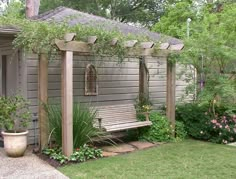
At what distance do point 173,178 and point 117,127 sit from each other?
2.16 m

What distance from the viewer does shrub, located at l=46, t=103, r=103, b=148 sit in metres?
5.48

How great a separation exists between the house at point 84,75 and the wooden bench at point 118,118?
468 millimetres

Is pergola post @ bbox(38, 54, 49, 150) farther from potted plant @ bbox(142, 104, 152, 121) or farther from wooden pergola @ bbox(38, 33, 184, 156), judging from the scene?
potted plant @ bbox(142, 104, 152, 121)

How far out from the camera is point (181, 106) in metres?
7.66

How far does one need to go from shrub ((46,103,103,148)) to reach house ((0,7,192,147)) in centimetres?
51

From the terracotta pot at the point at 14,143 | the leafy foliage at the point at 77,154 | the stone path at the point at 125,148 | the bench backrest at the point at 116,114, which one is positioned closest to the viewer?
the leafy foliage at the point at 77,154

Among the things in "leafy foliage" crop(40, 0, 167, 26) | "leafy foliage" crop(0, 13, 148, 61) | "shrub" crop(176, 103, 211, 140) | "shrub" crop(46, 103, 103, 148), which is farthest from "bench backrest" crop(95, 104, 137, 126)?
"leafy foliage" crop(40, 0, 167, 26)

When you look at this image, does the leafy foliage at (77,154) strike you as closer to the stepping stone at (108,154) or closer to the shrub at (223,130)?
the stepping stone at (108,154)

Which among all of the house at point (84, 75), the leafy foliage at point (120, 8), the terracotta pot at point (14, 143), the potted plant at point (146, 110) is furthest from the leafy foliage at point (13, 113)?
the leafy foliage at point (120, 8)

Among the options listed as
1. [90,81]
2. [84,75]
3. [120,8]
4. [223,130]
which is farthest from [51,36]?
[120,8]

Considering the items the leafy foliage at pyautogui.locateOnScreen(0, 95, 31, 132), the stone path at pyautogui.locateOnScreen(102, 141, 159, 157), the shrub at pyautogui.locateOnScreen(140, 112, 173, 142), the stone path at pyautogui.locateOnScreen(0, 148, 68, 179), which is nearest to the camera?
the stone path at pyautogui.locateOnScreen(0, 148, 68, 179)

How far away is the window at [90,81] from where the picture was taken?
6951 millimetres

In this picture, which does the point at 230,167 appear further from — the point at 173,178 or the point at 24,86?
the point at 24,86

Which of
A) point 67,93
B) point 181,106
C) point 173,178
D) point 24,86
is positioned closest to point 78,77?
point 24,86
